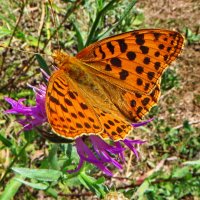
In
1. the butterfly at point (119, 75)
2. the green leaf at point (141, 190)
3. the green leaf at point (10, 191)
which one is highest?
the butterfly at point (119, 75)

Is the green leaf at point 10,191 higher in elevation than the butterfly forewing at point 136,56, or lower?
lower

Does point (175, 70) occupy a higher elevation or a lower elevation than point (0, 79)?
lower

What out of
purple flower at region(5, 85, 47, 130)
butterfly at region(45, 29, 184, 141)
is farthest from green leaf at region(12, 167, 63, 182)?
butterfly at region(45, 29, 184, 141)

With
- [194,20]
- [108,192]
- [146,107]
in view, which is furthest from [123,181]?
[194,20]

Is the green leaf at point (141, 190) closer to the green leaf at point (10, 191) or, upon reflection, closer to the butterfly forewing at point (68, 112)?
the green leaf at point (10, 191)

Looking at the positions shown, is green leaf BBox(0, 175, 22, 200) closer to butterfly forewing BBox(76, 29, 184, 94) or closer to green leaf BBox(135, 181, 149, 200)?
green leaf BBox(135, 181, 149, 200)

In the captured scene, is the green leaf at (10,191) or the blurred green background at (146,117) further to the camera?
the blurred green background at (146,117)

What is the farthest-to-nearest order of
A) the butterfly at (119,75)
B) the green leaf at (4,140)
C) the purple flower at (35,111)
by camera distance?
the green leaf at (4,140) < the purple flower at (35,111) < the butterfly at (119,75)

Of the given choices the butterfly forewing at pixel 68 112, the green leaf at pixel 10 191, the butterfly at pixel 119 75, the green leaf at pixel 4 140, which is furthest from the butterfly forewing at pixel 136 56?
the green leaf at pixel 10 191

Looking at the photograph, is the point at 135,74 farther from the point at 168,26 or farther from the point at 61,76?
the point at 168,26
